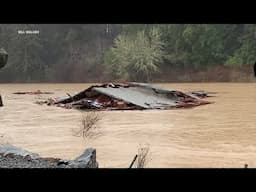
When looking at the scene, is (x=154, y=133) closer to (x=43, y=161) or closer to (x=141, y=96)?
(x=141, y=96)

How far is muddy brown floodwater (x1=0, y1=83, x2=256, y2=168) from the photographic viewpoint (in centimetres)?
596

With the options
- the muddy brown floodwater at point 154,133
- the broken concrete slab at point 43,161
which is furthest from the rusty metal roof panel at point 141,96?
the broken concrete slab at point 43,161

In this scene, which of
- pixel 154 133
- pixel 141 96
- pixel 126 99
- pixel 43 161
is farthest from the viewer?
pixel 141 96

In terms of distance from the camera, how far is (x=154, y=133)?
27.4 feet

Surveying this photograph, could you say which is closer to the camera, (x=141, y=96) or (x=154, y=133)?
(x=154, y=133)

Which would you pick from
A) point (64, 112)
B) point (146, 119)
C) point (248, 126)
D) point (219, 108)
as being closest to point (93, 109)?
point (64, 112)

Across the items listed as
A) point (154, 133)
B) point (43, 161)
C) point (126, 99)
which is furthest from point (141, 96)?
point (43, 161)

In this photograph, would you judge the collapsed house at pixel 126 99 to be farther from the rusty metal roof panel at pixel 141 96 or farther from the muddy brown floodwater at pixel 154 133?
the muddy brown floodwater at pixel 154 133

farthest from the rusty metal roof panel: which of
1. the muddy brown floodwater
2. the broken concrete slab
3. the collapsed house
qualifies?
the broken concrete slab

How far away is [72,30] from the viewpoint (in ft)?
45.8

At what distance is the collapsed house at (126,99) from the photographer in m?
11.6

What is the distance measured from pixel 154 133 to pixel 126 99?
3394 mm

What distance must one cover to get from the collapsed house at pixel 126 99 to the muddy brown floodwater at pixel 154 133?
0.45 metres
